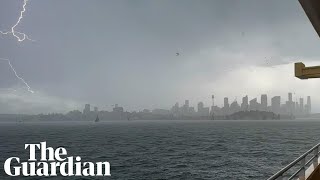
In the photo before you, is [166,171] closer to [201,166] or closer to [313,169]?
[201,166]

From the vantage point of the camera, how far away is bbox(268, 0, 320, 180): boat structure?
10.5ft

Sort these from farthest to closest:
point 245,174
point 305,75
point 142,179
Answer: point 245,174 → point 142,179 → point 305,75

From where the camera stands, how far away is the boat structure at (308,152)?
3208 mm

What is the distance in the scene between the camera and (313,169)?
710 cm

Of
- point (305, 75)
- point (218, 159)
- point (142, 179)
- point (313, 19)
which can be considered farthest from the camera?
point (218, 159)

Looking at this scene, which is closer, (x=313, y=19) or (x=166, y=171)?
(x=313, y=19)

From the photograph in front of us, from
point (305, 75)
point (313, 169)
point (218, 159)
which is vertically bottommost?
point (218, 159)

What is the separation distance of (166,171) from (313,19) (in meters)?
34.6

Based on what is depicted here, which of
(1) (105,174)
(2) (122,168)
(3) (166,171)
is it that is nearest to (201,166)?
(3) (166,171)

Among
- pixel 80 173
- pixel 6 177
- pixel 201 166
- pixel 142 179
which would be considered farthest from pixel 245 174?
pixel 6 177

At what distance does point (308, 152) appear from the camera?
6699mm

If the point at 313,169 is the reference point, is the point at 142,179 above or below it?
below

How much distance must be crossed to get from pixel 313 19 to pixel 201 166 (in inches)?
1511

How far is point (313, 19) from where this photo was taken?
12.1ft
